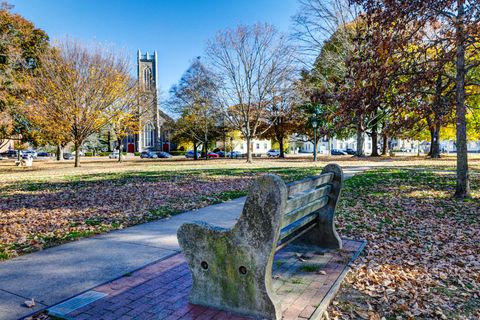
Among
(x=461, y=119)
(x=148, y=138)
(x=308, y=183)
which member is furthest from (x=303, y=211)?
(x=148, y=138)

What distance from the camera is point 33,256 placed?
4801mm

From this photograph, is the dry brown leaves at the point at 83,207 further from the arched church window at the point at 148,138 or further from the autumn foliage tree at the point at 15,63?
the arched church window at the point at 148,138

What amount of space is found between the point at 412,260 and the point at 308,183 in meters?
2.25

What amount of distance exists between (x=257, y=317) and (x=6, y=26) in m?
35.8

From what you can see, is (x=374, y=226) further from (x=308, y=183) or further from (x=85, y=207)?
(x=85, y=207)

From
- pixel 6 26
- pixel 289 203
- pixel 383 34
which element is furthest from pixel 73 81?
pixel 289 203

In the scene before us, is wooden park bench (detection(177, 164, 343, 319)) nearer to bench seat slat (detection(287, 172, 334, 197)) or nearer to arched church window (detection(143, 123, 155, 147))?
bench seat slat (detection(287, 172, 334, 197))

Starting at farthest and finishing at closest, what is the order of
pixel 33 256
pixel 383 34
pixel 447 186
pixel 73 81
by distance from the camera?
pixel 73 81
pixel 447 186
pixel 383 34
pixel 33 256

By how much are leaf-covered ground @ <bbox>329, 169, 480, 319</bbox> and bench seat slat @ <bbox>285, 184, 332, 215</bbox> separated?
100cm

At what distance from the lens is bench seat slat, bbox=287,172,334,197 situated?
10.4 feet

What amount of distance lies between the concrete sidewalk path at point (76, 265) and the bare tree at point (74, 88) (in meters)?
21.6

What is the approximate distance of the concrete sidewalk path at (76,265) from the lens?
350 cm

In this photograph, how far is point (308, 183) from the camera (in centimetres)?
362

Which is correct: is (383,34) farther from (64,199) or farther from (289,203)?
(64,199)
